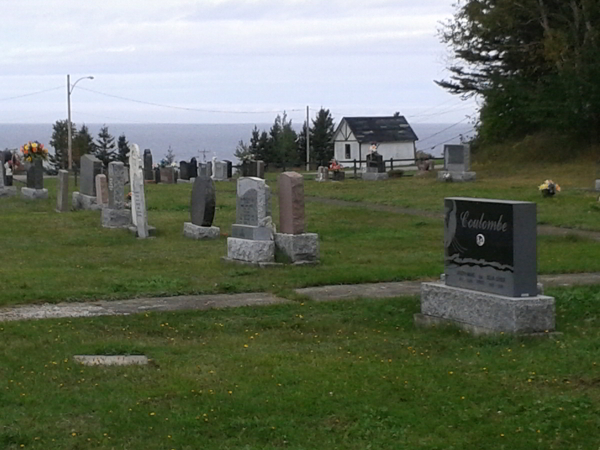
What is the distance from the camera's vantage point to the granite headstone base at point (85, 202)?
92.6 ft

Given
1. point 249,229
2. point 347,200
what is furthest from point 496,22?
point 249,229

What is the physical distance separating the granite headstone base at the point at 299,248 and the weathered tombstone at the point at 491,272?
6.02 meters

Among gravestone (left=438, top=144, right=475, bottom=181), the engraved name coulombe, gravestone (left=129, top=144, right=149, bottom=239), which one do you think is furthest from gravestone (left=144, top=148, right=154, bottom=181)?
the engraved name coulombe

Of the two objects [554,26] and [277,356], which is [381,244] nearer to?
[277,356]

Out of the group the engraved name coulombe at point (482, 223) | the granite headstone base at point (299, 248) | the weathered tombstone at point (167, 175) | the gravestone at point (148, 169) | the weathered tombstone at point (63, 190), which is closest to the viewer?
the engraved name coulombe at point (482, 223)

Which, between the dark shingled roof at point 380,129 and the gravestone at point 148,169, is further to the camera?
the dark shingled roof at point 380,129

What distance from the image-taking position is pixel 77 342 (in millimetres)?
9641

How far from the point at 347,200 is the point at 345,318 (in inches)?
821

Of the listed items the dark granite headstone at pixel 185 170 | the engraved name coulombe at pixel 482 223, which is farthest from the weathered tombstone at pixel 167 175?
the engraved name coulombe at pixel 482 223

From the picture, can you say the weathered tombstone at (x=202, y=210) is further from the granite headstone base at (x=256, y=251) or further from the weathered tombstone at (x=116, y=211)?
the granite headstone base at (x=256, y=251)

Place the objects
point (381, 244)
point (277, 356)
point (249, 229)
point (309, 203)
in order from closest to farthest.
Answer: point (277, 356)
point (249, 229)
point (381, 244)
point (309, 203)

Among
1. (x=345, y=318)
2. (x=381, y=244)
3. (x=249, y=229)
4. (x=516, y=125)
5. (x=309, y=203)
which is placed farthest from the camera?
(x=516, y=125)

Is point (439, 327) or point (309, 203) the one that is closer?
point (439, 327)

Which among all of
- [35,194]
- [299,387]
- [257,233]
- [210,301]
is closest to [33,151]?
[35,194]
